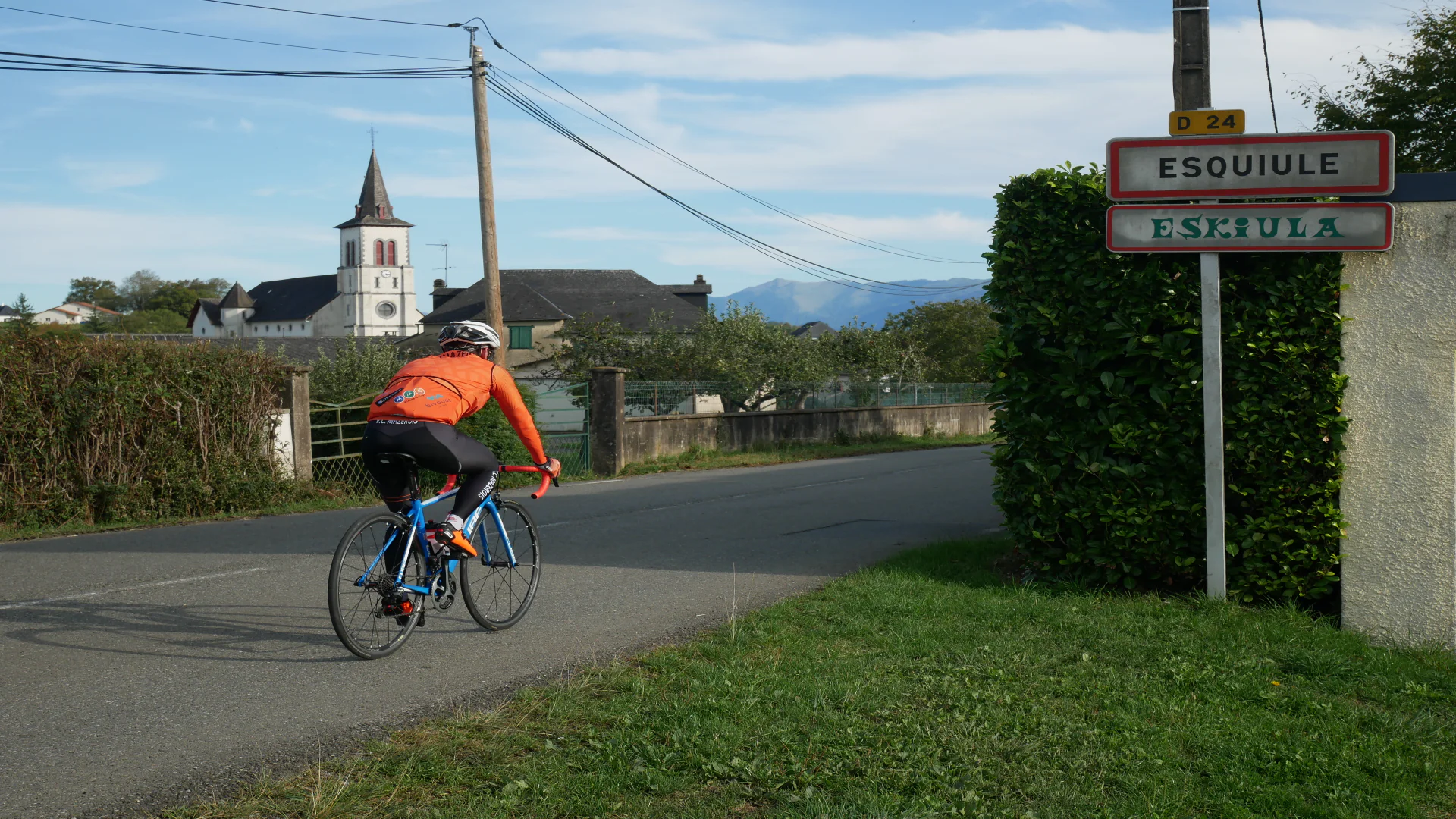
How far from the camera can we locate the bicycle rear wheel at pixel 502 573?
21.7 ft

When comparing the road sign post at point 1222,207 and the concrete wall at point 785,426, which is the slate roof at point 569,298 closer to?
the concrete wall at point 785,426

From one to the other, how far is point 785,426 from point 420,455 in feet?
76.6

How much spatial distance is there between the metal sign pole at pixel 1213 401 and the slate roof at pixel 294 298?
156246mm

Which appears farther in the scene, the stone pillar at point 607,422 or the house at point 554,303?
the house at point 554,303

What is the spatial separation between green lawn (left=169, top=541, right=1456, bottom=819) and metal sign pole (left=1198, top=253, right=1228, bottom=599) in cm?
61

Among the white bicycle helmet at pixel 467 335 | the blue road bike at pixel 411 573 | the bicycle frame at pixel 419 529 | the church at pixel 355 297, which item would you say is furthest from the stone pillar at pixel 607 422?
the church at pixel 355 297

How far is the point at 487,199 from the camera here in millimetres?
19984

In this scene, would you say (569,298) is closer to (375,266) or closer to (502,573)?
(502,573)

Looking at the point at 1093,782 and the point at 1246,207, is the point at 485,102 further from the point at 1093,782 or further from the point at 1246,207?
the point at 1093,782

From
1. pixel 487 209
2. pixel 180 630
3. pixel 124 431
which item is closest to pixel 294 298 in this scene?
pixel 487 209

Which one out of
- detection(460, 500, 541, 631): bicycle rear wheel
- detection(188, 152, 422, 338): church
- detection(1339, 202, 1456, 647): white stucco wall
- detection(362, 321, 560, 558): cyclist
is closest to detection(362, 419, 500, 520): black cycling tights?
detection(362, 321, 560, 558): cyclist

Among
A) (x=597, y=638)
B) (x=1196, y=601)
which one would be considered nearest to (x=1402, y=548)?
(x=1196, y=601)

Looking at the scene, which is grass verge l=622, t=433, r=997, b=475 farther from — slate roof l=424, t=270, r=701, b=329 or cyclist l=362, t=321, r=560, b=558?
slate roof l=424, t=270, r=701, b=329

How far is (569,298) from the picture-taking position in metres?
75.6
